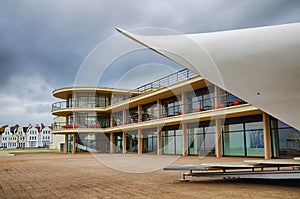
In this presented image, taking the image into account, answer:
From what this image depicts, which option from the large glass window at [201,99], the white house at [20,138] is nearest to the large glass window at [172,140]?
the large glass window at [201,99]

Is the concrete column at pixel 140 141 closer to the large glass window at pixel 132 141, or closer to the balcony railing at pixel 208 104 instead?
the large glass window at pixel 132 141

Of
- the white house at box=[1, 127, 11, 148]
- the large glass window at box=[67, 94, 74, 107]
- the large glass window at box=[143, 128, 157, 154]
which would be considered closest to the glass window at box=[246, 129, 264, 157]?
the large glass window at box=[143, 128, 157, 154]

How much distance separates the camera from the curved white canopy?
5297mm

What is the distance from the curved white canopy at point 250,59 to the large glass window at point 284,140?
1101 cm

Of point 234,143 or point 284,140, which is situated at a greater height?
point 284,140

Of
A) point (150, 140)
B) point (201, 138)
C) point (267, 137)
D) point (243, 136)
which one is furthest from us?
point (150, 140)

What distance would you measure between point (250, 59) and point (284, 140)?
12479 millimetres

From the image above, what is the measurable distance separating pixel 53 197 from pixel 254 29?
4.93 meters

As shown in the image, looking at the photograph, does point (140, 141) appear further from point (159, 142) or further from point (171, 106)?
point (171, 106)

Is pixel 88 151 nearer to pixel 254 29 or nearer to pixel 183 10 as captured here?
pixel 183 10

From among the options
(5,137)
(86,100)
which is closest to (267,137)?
(86,100)

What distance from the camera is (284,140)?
53.6ft

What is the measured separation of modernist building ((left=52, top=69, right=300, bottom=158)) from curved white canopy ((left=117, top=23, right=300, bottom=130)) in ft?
33.4

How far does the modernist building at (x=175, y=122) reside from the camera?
16.9m
